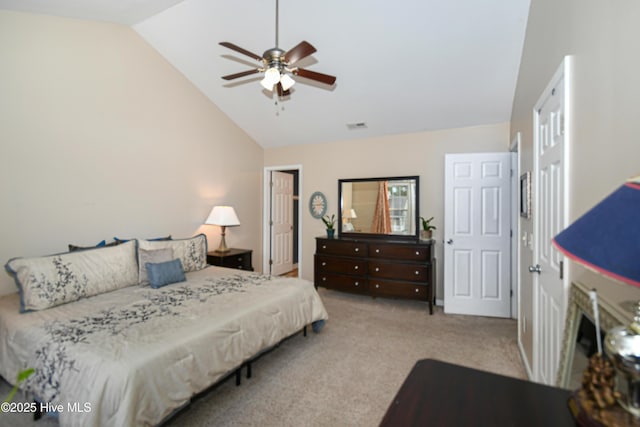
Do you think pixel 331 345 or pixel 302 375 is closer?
pixel 302 375

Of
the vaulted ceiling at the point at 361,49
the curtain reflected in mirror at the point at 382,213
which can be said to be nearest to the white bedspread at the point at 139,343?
the curtain reflected in mirror at the point at 382,213

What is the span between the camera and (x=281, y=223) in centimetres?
593

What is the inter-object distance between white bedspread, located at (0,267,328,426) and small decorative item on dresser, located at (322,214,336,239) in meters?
1.86

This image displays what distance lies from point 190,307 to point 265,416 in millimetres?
923

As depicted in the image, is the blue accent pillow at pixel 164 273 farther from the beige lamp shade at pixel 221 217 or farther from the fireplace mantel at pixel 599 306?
the fireplace mantel at pixel 599 306

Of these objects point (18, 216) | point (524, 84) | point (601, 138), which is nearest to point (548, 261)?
point (601, 138)

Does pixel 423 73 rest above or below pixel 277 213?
above

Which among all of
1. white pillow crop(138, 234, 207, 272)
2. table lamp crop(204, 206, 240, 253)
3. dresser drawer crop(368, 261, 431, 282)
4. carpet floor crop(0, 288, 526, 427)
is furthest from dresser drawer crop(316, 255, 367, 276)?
white pillow crop(138, 234, 207, 272)

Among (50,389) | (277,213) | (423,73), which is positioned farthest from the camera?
(277,213)

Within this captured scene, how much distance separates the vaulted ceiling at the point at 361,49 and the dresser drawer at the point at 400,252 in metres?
1.69

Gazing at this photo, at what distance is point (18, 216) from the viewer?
2711 mm

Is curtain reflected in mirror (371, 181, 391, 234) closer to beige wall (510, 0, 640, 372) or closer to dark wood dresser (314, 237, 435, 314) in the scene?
dark wood dresser (314, 237, 435, 314)

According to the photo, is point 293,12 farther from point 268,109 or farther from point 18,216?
point 18,216

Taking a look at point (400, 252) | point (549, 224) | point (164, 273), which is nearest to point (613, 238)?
point (549, 224)
